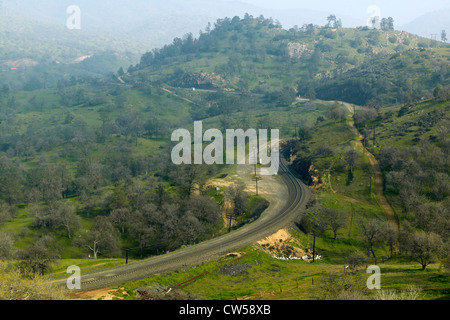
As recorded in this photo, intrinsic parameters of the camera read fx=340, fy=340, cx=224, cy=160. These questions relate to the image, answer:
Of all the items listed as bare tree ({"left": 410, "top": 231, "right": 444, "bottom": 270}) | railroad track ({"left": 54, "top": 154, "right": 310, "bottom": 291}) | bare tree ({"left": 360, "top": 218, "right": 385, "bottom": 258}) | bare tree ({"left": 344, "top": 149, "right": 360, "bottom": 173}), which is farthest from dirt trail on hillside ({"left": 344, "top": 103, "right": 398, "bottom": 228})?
bare tree ({"left": 410, "top": 231, "right": 444, "bottom": 270})

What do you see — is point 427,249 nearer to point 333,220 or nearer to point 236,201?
point 333,220

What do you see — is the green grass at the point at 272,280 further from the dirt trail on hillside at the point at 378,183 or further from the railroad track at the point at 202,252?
the dirt trail on hillside at the point at 378,183

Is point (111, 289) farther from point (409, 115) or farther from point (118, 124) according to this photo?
point (118, 124)

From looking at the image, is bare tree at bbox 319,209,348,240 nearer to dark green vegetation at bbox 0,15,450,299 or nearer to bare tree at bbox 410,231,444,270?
dark green vegetation at bbox 0,15,450,299

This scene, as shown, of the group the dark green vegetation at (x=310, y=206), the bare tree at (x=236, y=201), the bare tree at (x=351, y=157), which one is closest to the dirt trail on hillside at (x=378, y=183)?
the dark green vegetation at (x=310, y=206)

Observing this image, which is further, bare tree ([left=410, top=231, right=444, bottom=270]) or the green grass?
bare tree ([left=410, top=231, right=444, bottom=270])

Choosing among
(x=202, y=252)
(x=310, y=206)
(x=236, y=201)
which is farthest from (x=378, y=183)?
(x=202, y=252)

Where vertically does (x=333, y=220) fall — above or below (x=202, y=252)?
above
